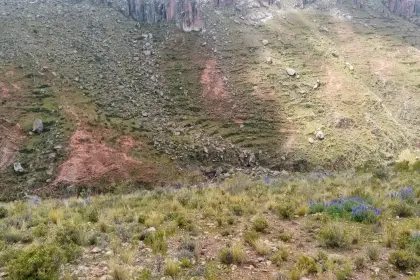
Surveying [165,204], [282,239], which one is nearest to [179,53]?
[165,204]

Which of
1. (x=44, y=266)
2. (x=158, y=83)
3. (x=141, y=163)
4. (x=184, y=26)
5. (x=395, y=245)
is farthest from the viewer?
(x=184, y=26)

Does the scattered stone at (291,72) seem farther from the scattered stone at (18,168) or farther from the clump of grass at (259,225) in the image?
the clump of grass at (259,225)

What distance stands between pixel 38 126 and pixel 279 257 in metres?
36.3

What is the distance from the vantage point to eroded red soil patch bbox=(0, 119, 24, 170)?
36.0m

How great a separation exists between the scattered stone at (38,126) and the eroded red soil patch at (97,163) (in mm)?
3263

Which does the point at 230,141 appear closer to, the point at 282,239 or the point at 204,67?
the point at 204,67

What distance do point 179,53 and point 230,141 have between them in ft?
66.4

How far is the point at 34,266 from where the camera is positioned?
7148 millimetres

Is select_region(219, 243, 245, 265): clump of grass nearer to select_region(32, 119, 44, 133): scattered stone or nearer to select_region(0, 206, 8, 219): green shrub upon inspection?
select_region(0, 206, 8, 219): green shrub

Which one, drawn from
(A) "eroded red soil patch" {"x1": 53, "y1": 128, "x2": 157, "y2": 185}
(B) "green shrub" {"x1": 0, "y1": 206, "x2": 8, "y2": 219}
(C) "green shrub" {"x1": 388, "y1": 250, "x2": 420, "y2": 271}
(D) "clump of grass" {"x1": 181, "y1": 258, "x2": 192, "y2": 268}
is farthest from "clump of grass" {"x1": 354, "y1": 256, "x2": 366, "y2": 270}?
(A) "eroded red soil patch" {"x1": 53, "y1": 128, "x2": 157, "y2": 185}

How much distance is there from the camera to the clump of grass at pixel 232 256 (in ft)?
27.4

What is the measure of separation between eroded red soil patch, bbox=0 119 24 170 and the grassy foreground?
82.3 ft

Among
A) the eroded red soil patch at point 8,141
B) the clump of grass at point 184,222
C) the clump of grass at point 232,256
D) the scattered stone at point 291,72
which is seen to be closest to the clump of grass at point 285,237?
the clump of grass at point 232,256

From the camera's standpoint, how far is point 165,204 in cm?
1430
